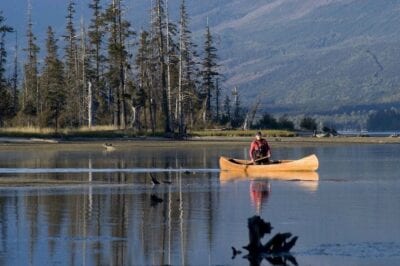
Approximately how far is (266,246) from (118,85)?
76.2 metres

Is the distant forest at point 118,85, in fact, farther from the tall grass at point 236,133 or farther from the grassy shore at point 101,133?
the grassy shore at point 101,133

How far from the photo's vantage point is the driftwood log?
22750mm

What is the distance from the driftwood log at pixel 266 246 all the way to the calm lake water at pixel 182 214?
0.24 metres

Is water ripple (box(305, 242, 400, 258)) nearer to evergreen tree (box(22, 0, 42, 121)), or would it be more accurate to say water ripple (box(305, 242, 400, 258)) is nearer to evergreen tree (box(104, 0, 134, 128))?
evergreen tree (box(22, 0, 42, 121))

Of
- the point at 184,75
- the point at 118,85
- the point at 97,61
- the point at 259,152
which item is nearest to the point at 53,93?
the point at 118,85

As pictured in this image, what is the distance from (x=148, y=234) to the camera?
26297 millimetres

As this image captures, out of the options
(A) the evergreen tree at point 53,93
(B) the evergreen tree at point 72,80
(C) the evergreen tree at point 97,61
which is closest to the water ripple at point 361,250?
(A) the evergreen tree at point 53,93

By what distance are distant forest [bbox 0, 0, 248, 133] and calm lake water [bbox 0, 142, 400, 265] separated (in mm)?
39586

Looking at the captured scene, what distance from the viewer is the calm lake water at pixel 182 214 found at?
77.5 feet

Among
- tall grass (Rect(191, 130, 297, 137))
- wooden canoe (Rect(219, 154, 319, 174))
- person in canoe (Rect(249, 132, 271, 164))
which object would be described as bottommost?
wooden canoe (Rect(219, 154, 319, 174))

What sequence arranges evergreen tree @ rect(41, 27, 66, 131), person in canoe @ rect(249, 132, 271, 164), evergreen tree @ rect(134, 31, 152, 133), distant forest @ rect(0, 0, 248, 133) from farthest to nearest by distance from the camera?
evergreen tree @ rect(134, 31, 152, 133) < distant forest @ rect(0, 0, 248, 133) < evergreen tree @ rect(41, 27, 66, 131) < person in canoe @ rect(249, 132, 271, 164)

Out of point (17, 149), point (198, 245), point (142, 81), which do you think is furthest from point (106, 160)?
point (142, 81)

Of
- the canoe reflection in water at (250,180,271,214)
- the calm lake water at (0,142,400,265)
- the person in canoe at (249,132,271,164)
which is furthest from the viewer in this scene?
the person in canoe at (249,132,271,164)

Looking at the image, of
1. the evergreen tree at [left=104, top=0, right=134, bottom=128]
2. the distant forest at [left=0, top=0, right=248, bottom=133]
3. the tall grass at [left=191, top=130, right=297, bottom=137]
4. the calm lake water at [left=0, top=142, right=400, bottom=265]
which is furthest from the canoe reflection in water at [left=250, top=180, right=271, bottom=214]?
the evergreen tree at [left=104, top=0, right=134, bottom=128]
